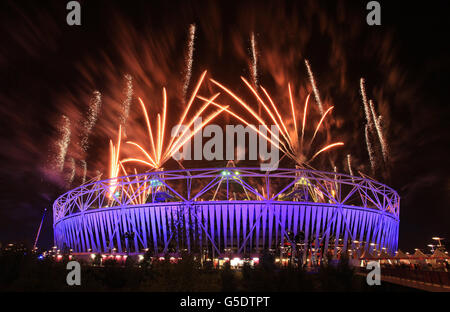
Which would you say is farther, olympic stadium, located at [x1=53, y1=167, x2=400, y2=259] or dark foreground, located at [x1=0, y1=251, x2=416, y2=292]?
olympic stadium, located at [x1=53, y1=167, x2=400, y2=259]

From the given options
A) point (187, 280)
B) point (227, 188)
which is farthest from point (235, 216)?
point (187, 280)

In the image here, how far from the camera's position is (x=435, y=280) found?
17.3 meters

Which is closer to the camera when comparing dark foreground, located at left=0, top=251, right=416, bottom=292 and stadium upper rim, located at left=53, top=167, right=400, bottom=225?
dark foreground, located at left=0, top=251, right=416, bottom=292

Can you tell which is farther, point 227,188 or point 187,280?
point 227,188

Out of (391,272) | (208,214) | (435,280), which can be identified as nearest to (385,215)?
(208,214)

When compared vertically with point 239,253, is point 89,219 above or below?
above

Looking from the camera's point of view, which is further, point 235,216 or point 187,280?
point 235,216

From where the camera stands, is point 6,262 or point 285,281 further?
point 6,262

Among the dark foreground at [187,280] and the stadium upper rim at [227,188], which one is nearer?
the dark foreground at [187,280]

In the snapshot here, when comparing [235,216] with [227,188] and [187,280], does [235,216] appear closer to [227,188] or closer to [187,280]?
[227,188]

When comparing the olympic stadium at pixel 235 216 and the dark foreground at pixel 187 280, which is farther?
the olympic stadium at pixel 235 216
